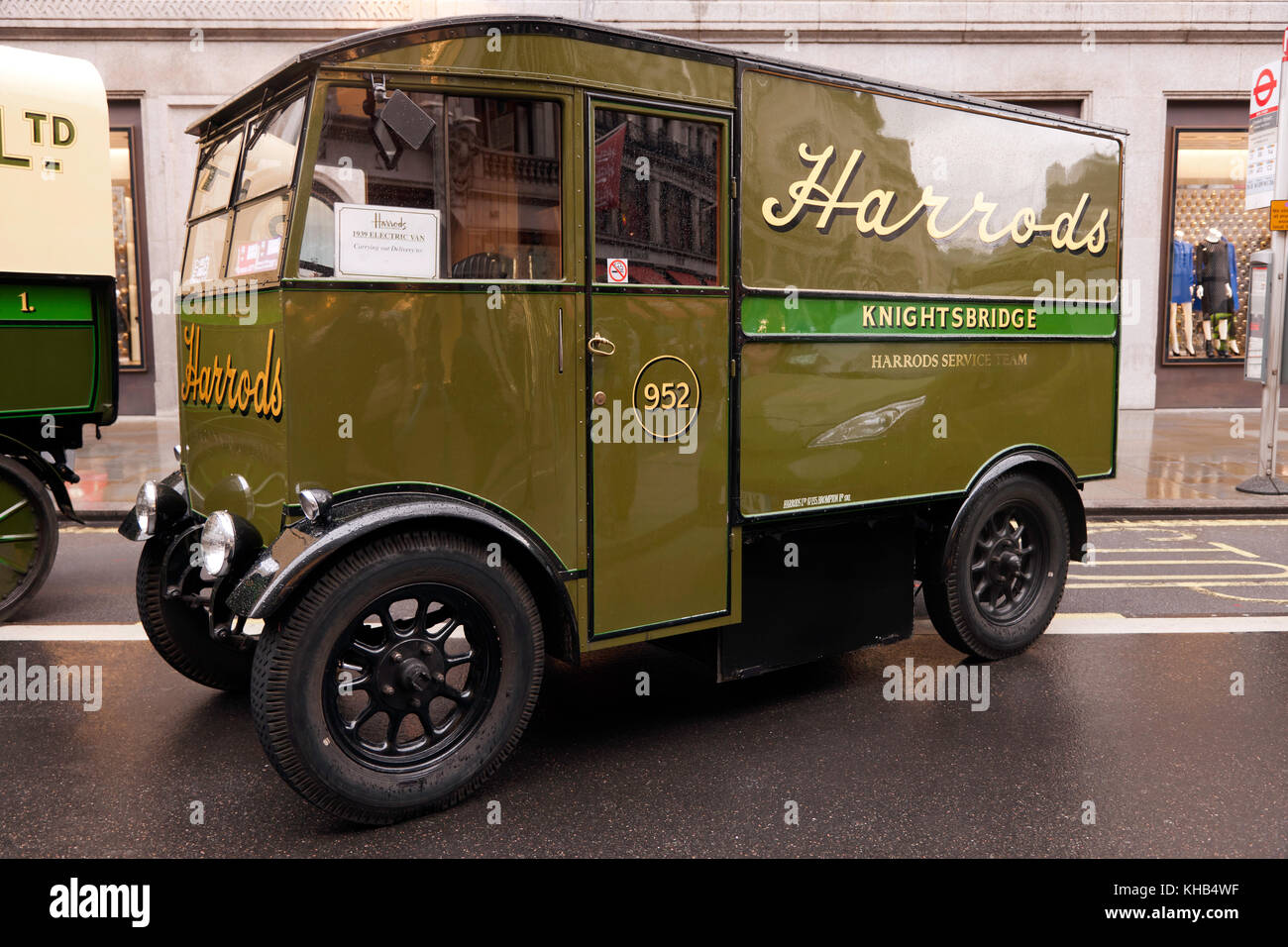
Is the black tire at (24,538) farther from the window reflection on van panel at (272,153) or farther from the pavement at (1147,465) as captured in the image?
the window reflection on van panel at (272,153)

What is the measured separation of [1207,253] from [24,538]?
15.7 metres

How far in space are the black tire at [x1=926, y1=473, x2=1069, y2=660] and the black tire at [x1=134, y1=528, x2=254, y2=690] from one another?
318cm

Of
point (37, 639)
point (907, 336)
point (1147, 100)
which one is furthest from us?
point (1147, 100)

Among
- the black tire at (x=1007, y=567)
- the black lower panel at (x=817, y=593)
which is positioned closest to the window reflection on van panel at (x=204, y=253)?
the black lower panel at (x=817, y=593)

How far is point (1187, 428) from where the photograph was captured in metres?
13.8

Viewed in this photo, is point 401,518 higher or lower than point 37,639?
higher

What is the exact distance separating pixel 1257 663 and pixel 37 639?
6.06 meters

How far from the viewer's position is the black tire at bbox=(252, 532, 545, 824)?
322 centimetres

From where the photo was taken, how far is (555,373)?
11.8 ft

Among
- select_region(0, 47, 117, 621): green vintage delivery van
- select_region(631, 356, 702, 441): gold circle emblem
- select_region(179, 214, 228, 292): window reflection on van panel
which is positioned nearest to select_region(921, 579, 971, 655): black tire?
select_region(631, 356, 702, 441): gold circle emblem

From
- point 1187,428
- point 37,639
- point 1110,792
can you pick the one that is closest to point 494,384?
point 1110,792

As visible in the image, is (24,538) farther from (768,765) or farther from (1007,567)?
(1007,567)

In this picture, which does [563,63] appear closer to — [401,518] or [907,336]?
[401,518]

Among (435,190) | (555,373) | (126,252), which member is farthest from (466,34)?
(126,252)
